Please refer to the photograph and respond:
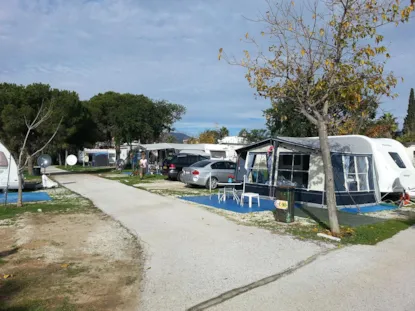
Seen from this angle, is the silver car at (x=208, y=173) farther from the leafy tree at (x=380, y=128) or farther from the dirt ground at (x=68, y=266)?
the leafy tree at (x=380, y=128)

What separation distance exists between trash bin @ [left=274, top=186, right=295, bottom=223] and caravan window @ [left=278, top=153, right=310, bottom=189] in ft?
12.2

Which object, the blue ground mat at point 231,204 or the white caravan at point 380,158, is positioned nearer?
the blue ground mat at point 231,204

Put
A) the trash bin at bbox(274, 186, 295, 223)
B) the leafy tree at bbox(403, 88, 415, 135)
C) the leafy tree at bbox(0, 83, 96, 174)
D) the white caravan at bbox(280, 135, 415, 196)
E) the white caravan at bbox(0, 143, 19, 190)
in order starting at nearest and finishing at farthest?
1. the trash bin at bbox(274, 186, 295, 223)
2. the white caravan at bbox(280, 135, 415, 196)
3. the white caravan at bbox(0, 143, 19, 190)
4. the leafy tree at bbox(0, 83, 96, 174)
5. the leafy tree at bbox(403, 88, 415, 135)

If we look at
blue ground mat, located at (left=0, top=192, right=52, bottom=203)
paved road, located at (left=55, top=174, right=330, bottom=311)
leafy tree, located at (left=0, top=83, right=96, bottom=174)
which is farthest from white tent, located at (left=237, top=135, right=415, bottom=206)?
leafy tree, located at (left=0, top=83, right=96, bottom=174)

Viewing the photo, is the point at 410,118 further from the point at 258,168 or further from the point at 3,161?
the point at 3,161

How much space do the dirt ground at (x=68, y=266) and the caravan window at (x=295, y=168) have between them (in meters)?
6.92

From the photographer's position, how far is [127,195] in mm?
15359

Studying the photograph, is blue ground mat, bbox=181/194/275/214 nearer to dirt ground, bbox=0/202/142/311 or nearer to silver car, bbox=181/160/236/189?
silver car, bbox=181/160/236/189

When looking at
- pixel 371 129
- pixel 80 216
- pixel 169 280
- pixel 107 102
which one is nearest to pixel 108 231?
pixel 80 216

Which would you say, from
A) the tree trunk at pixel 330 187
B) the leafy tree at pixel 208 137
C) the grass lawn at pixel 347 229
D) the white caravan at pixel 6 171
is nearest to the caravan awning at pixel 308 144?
the grass lawn at pixel 347 229

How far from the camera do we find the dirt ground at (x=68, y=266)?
453cm

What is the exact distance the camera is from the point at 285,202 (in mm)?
9617

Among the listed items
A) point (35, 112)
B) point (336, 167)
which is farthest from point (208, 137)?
point (336, 167)

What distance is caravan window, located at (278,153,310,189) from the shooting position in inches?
526
